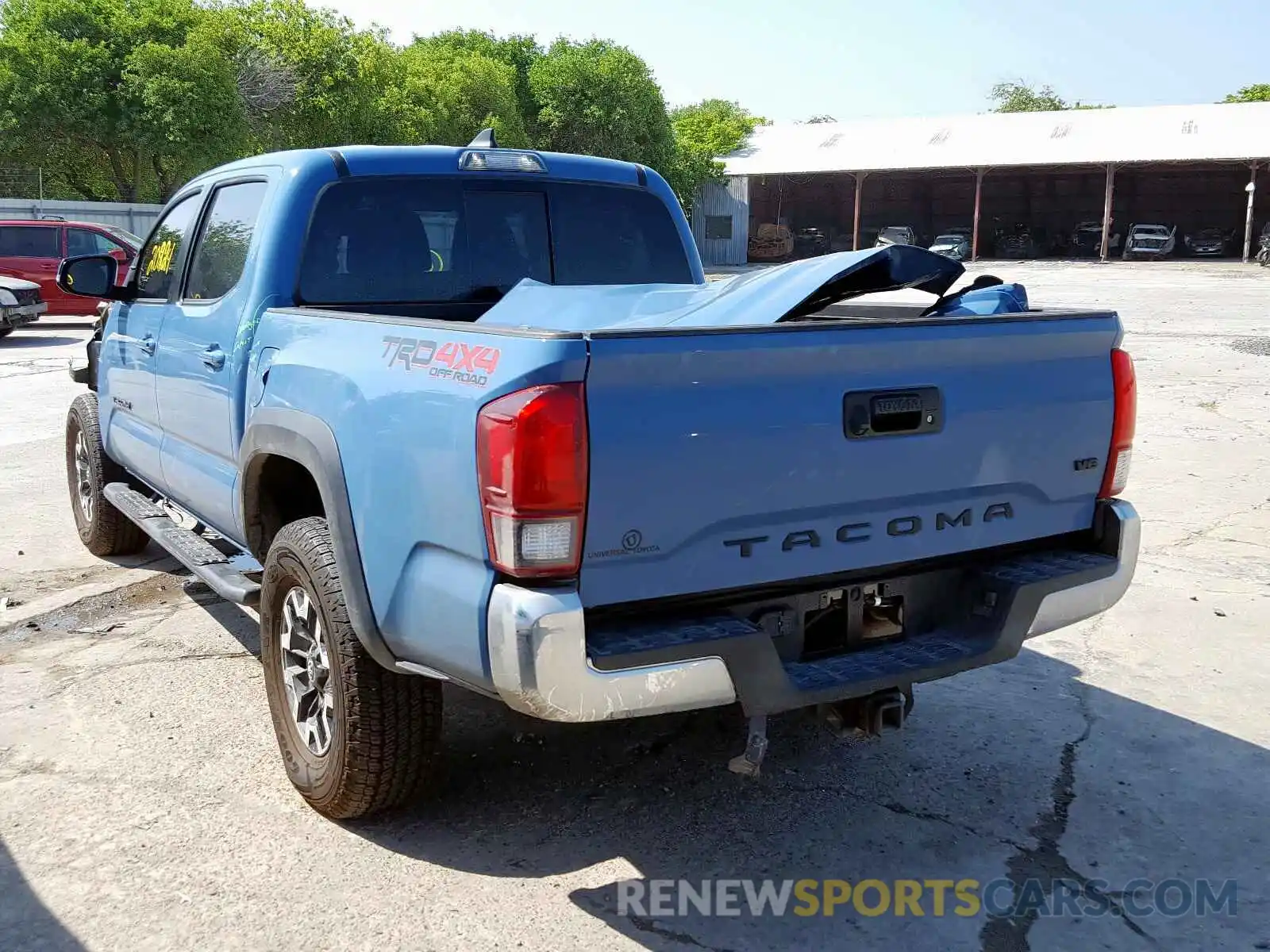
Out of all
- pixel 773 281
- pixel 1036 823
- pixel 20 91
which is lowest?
pixel 1036 823

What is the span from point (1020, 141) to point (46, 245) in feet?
123

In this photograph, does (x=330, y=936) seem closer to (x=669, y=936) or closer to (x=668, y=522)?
(x=669, y=936)

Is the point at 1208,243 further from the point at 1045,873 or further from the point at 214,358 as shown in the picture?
the point at 214,358

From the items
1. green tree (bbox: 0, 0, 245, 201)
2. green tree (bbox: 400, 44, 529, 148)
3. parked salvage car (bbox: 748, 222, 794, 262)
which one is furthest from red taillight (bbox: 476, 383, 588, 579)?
parked salvage car (bbox: 748, 222, 794, 262)

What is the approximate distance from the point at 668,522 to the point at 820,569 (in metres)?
0.50

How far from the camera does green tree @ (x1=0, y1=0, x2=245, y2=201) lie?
105ft

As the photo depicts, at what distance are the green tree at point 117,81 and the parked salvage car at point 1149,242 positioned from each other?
31.4m

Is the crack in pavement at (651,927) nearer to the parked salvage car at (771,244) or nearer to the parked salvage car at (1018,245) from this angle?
the parked salvage car at (771,244)

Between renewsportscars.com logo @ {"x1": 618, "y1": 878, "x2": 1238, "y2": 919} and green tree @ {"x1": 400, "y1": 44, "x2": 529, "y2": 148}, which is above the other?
green tree @ {"x1": 400, "y1": 44, "x2": 529, "y2": 148}

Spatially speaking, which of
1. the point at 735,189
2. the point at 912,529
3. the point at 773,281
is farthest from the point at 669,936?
the point at 735,189

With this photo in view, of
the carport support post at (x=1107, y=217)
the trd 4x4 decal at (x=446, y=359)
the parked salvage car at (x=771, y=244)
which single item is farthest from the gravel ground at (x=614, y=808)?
the parked salvage car at (x=771, y=244)

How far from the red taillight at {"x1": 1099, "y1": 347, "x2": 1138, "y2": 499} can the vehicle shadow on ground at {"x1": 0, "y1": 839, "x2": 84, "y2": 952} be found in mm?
3122

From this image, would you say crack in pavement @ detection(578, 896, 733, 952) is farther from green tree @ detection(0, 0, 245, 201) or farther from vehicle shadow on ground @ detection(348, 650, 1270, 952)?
green tree @ detection(0, 0, 245, 201)

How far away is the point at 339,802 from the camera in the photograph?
343 centimetres
